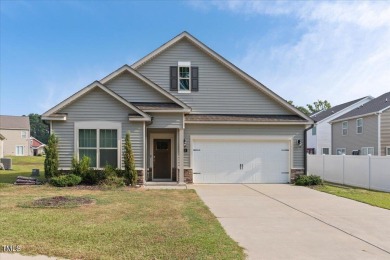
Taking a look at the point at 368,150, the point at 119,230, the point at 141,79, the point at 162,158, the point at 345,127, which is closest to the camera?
the point at 119,230

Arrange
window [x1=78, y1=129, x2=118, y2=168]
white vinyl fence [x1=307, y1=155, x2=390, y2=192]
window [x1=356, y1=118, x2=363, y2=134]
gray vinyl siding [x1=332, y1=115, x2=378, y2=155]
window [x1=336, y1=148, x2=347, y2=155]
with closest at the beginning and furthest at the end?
window [x1=78, y1=129, x2=118, y2=168], white vinyl fence [x1=307, y1=155, x2=390, y2=192], gray vinyl siding [x1=332, y1=115, x2=378, y2=155], window [x1=356, y1=118, x2=363, y2=134], window [x1=336, y1=148, x2=347, y2=155]

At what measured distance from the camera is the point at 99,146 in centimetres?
1505

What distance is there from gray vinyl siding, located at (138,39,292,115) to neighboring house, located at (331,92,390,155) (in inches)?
457

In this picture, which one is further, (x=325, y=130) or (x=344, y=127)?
(x=325, y=130)

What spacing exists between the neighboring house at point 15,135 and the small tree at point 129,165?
167 feet

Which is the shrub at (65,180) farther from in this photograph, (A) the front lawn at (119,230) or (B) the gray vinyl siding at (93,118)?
(A) the front lawn at (119,230)

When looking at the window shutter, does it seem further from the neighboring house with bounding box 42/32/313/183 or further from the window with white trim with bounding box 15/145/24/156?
the window with white trim with bounding box 15/145/24/156

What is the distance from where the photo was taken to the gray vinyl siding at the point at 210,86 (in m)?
17.4

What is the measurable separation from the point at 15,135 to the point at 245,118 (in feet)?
173

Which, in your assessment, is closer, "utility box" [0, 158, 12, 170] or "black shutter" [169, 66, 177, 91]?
"black shutter" [169, 66, 177, 91]

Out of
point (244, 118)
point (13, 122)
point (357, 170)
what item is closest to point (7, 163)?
point (244, 118)

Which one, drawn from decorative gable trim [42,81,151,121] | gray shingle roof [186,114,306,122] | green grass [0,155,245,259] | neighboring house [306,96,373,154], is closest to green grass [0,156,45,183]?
decorative gable trim [42,81,151,121]

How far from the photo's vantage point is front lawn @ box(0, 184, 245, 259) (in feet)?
18.1

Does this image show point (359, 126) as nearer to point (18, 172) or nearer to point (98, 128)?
point (98, 128)
